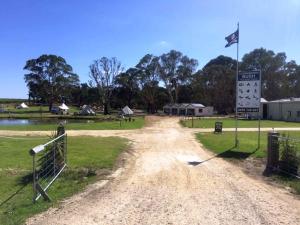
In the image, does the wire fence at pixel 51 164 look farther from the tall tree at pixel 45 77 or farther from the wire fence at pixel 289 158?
the tall tree at pixel 45 77

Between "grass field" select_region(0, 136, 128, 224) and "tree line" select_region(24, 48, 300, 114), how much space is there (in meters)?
67.9

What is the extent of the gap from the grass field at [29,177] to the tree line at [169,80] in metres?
67.9

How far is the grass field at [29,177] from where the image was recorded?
8281 mm

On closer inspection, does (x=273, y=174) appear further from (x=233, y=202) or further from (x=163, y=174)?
(x=233, y=202)

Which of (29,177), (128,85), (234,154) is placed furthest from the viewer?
(128,85)

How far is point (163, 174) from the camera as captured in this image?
38.4ft

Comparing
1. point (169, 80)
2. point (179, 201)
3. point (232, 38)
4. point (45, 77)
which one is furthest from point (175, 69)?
point (179, 201)

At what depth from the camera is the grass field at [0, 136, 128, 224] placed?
8.28 m

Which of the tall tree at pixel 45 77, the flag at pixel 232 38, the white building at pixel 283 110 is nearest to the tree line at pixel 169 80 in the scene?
the tall tree at pixel 45 77

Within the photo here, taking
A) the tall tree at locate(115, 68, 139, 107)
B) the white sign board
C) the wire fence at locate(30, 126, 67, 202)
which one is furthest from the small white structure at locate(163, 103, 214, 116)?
the wire fence at locate(30, 126, 67, 202)

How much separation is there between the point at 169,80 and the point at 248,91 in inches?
2925

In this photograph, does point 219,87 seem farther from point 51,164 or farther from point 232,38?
point 51,164

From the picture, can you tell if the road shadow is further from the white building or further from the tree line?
the tree line

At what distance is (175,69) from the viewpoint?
308 feet
